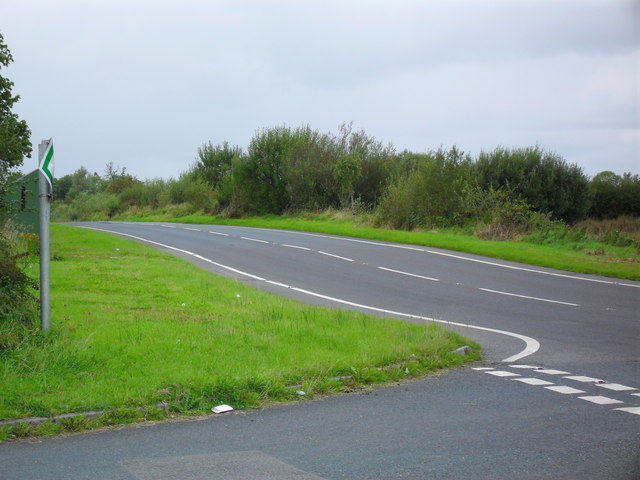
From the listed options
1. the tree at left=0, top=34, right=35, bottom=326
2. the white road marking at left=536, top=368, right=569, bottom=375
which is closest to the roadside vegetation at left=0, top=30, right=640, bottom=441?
the tree at left=0, top=34, right=35, bottom=326

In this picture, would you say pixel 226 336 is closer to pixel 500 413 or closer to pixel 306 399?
pixel 306 399

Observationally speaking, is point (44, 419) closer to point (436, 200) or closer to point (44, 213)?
point (44, 213)

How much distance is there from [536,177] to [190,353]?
27962 millimetres

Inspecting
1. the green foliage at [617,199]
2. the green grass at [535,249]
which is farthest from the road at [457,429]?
the green foliage at [617,199]

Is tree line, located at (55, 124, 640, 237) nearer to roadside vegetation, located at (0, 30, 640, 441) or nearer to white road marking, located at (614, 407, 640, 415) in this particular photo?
roadside vegetation, located at (0, 30, 640, 441)

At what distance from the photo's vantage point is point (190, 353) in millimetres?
8117

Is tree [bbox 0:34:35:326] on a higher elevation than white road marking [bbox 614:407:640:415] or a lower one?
higher

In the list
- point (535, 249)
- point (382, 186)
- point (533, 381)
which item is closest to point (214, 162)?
point (382, 186)

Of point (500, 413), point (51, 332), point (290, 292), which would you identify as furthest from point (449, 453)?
point (290, 292)

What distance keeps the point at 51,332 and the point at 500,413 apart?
537cm

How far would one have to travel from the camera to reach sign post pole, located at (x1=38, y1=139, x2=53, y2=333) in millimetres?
8062

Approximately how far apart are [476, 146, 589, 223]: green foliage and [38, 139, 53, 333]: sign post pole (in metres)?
26.8

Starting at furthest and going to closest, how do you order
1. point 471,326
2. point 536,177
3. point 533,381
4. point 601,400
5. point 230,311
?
1. point 536,177
2. point 471,326
3. point 230,311
4. point 533,381
5. point 601,400

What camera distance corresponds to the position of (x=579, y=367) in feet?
28.0
